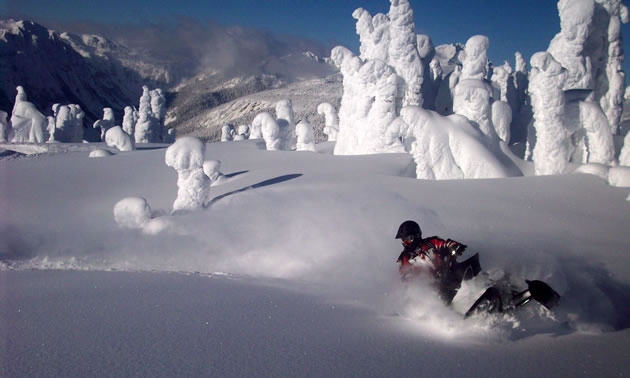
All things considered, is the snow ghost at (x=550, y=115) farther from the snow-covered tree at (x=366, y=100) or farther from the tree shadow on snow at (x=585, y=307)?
the tree shadow on snow at (x=585, y=307)

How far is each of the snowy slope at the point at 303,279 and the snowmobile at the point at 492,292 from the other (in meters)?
0.10

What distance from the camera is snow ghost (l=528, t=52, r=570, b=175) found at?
38.4 ft

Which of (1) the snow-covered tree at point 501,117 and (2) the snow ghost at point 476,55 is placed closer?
(1) the snow-covered tree at point 501,117

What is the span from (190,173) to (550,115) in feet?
31.9

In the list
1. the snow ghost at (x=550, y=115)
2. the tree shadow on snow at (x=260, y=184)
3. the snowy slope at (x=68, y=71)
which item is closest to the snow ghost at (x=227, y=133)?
the tree shadow on snow at (x=260, y=184)

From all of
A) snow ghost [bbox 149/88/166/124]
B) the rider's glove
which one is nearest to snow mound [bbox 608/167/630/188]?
the rider's glove

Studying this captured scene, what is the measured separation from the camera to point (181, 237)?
271 inches

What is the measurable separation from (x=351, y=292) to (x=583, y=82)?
16.7m

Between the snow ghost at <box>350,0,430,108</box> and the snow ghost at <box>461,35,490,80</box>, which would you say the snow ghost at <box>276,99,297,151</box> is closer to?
the snow ghost at <box>350,0,430,108</box>

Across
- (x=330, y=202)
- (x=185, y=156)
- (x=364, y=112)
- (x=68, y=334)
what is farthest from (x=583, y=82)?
(x=68, y=334)

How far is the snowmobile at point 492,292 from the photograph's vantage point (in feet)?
10.6

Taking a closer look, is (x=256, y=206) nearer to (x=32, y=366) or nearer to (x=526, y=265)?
(x=526, y=265)

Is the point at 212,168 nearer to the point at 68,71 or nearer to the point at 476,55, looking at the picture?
the point at 476,55

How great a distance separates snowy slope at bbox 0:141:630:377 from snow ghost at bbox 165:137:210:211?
0.39 m
